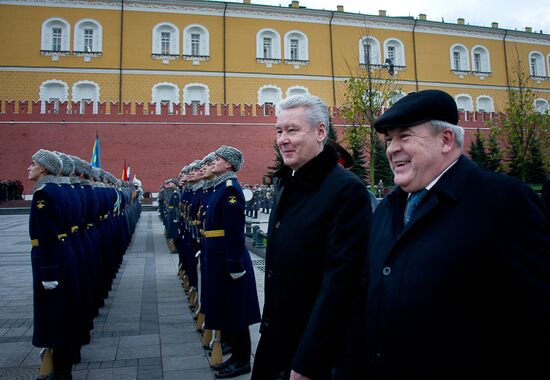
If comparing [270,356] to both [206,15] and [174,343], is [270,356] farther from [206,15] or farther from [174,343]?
[206,15]

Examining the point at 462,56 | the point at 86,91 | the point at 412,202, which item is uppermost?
the point at 462,56

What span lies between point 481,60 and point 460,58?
2412 millimetres

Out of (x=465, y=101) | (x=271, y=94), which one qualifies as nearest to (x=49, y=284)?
(x=271, y=94)

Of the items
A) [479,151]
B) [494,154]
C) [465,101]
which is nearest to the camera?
[479,151]

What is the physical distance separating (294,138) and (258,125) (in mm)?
29317

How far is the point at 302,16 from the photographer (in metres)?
38.0

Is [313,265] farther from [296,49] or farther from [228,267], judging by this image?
[296,49]

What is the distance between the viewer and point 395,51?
40469mm

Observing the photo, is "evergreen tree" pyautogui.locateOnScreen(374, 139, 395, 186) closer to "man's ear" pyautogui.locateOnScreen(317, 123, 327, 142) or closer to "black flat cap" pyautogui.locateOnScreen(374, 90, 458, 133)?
"man's ear" pyautogui.locateOnScreen(317, 123, 327, 142)

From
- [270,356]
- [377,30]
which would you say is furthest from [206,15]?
[270,356]

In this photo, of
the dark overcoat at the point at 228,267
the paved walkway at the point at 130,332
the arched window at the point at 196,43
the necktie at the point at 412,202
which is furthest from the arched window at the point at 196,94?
the necktie at the point at 412,202

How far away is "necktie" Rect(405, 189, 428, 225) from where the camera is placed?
1695 mm

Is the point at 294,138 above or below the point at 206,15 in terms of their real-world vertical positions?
below

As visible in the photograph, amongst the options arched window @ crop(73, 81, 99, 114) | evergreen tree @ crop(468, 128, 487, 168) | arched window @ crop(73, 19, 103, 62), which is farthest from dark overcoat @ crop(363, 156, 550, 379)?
arched window @ crop(73, 19, 103, 62)
